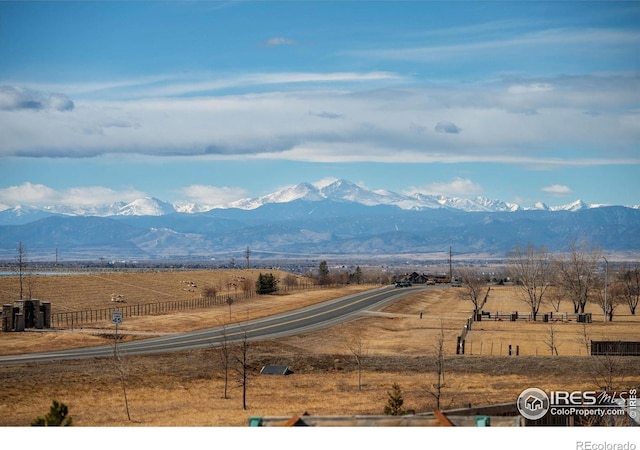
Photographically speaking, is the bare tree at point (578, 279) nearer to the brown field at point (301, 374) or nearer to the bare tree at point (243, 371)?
the brown field at point (301, 374)

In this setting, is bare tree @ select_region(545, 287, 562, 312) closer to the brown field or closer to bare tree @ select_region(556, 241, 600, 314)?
bare tree @ select_region(556, 241, 600, 314)

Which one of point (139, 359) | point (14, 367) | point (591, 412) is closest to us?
point (591, 412)

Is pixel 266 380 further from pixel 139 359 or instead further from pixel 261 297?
pixel 261 297

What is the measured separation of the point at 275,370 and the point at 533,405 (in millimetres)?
27966

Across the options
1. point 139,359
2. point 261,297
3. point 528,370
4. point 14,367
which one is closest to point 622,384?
point 528,370

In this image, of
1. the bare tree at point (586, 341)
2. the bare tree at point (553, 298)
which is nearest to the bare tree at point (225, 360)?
the bare tree at point (586, 341)

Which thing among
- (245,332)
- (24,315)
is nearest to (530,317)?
(245,332)

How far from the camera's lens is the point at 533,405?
44.2 metres

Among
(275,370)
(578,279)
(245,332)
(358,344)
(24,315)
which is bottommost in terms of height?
(358,344)

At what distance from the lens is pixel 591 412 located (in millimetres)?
41281

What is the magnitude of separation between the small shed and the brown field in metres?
0.77
